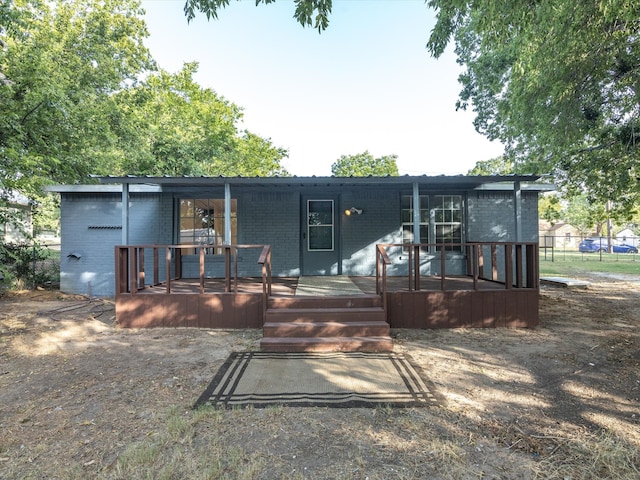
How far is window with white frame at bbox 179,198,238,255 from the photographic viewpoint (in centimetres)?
790

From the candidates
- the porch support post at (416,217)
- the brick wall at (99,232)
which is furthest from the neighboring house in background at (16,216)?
the porch support post at (416,217)

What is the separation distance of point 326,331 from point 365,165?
137ft

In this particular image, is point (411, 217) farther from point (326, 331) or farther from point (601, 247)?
point (601, 247)

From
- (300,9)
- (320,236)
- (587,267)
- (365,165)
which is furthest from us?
(365,165)

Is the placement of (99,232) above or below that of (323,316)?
above

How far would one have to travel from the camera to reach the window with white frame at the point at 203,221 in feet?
25.9

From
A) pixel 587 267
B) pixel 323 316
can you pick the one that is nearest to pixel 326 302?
pixel 323 316

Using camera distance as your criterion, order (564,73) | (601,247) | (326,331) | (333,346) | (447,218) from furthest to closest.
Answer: (601,247) → (447,218) → (564,73) → (326,331) → (333,346)

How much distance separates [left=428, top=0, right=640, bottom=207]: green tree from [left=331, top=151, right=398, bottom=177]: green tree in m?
32.9

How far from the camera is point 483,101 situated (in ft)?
36.2

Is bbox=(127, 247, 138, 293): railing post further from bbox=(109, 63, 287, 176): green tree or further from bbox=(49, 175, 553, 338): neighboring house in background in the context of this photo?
bbox=(109, 63, 287, 176): green tree

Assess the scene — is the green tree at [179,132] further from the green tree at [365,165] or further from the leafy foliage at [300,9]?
the green tree at [365,165]

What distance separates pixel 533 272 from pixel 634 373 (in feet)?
7.19

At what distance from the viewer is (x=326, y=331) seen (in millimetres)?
4539
